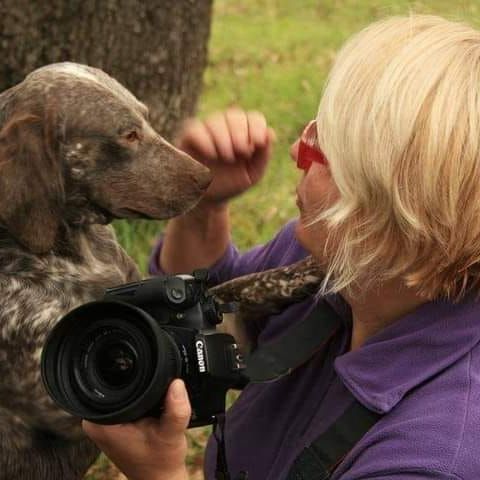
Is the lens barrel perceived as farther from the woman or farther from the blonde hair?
the blonde hair

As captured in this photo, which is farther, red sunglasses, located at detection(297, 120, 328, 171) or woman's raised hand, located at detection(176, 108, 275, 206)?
A: woman's raised hand, located at detection(176, 108, 275, 206)

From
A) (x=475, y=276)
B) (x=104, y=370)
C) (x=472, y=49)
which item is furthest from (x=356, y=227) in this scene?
(x=104, y=370)

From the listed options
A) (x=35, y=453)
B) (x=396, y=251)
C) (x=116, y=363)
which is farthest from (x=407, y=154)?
(x=35, y=453)

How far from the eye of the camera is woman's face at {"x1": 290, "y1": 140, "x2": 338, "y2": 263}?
2084 millimetres

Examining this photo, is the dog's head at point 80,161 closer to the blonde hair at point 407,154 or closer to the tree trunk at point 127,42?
the blonde hair at point 407,154

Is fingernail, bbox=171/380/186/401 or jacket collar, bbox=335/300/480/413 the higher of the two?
jacket collar, bbox=335/300/480/413

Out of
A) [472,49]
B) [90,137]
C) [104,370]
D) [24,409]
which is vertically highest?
[472,49]

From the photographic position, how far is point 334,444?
204 centimetres

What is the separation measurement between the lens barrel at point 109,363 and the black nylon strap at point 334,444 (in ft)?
1.03

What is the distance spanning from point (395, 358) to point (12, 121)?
3.80 feet

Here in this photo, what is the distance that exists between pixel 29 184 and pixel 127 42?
7.73ft

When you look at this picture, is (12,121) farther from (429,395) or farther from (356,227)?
(429,395)

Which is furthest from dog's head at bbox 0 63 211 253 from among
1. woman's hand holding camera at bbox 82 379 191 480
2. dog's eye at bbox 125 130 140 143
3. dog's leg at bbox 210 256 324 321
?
woman's hand holding camera at bbox 82 379 191 480

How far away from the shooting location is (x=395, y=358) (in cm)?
204
